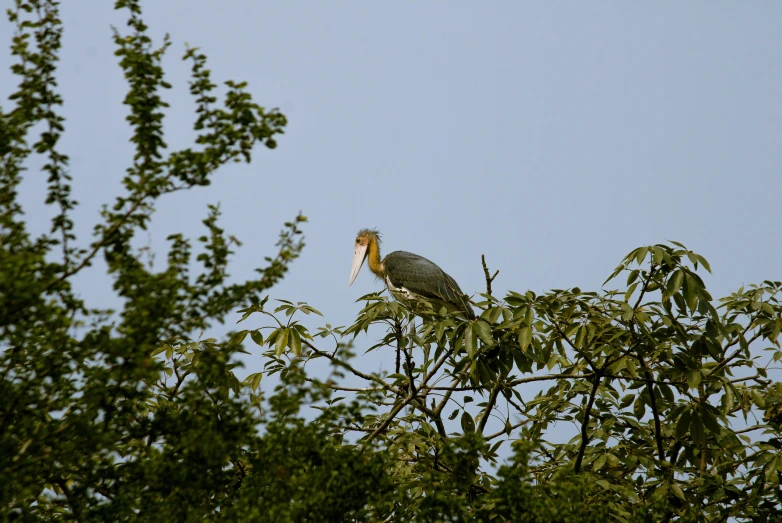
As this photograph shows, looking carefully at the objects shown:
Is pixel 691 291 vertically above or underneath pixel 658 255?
underneath

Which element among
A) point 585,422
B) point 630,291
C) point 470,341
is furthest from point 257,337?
point 630,291

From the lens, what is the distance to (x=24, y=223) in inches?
178

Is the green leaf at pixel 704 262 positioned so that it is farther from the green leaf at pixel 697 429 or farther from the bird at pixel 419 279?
the bird at pixel 419 279

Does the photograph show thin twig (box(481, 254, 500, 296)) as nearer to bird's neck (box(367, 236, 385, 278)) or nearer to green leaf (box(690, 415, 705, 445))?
green leaf (box(690, 415, 705, 445))

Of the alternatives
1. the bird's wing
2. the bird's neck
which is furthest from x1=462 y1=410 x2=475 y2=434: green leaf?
the bird's neck

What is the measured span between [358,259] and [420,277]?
8.94 ft

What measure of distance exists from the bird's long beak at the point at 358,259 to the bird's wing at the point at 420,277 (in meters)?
1.49

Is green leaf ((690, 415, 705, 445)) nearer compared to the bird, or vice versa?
green leaf ((690, 415, 705, 445))

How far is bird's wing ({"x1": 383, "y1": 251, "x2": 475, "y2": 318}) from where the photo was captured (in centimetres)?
1090

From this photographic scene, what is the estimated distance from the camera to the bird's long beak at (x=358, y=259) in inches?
543

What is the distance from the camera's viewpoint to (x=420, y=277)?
11305mm

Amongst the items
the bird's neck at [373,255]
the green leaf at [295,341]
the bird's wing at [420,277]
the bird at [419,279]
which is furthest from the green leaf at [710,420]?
the bird's neck at [373,255]

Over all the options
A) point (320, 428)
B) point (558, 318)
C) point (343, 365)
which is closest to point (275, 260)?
point (343, 365)

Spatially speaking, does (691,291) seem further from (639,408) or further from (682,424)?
(639,408)
